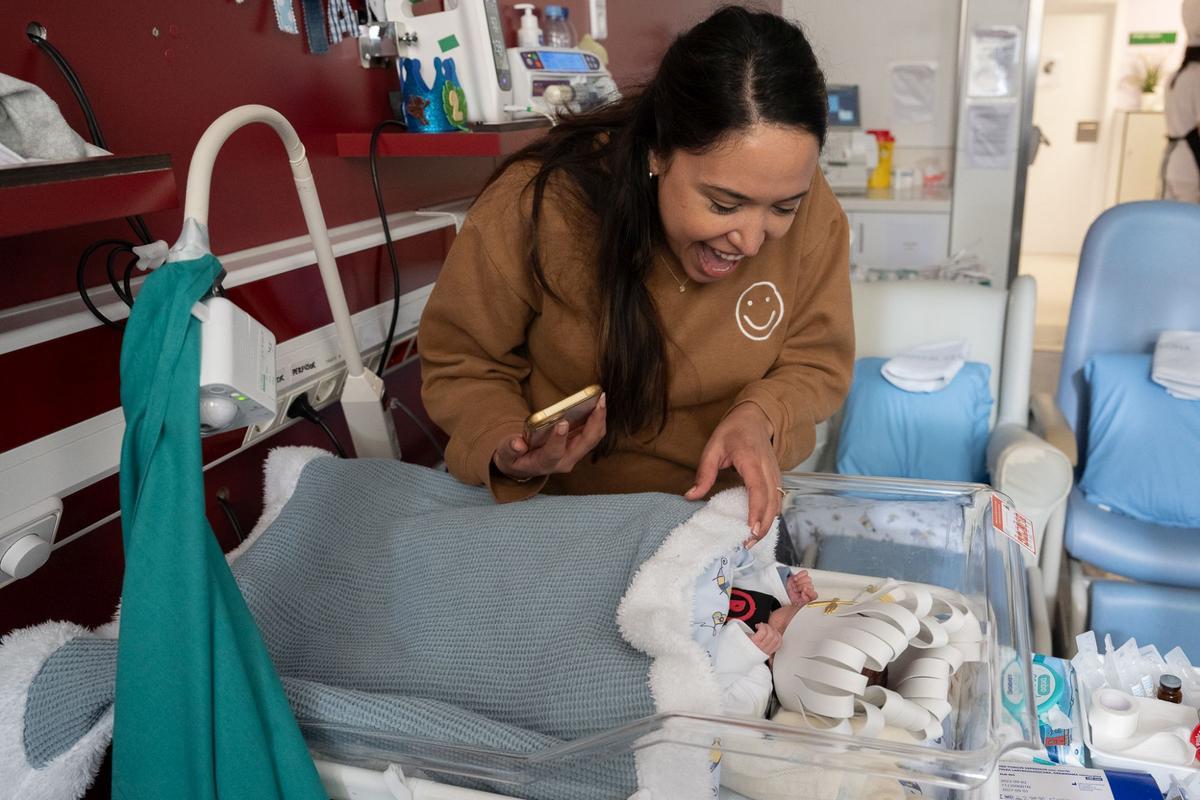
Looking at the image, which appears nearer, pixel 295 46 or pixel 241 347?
pixel 241 347

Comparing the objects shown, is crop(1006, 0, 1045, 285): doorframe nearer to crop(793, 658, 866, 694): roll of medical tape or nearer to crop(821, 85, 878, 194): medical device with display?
crop(821, 85, 878, 194): medical device with display

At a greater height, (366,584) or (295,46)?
(295,46)

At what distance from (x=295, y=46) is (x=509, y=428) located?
808mm

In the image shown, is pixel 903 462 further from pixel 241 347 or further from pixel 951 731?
pixel 241 347

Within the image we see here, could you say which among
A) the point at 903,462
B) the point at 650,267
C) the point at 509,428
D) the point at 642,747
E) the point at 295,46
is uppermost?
the point at 295,46

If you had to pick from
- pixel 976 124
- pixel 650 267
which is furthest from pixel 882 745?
pixel 976 124

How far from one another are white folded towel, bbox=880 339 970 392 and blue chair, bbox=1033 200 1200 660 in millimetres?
241

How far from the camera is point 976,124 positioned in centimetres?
411

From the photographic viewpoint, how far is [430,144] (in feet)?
5.46

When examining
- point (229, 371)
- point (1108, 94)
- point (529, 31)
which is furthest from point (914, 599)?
point (1108, 94)

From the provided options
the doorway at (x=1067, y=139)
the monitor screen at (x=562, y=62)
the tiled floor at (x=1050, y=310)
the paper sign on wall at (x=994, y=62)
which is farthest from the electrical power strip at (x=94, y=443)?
the doorway at (x=1067, y=139)

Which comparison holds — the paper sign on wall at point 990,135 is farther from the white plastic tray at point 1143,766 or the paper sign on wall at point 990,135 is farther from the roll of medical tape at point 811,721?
the roll of medical tape at point 811,721

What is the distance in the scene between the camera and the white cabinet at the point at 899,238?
4.11 metres

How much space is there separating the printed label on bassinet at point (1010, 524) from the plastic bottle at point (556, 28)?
1.54m
